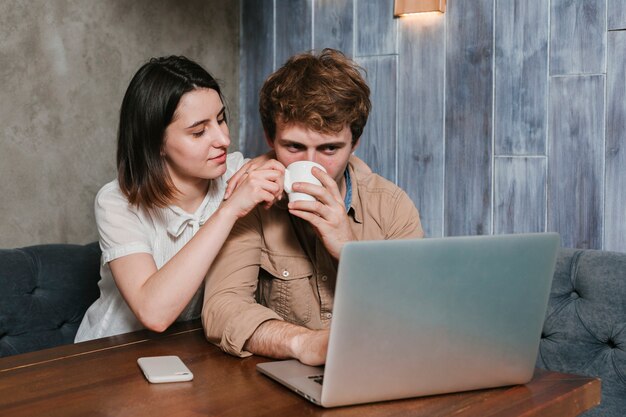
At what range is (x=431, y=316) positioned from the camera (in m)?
1.00

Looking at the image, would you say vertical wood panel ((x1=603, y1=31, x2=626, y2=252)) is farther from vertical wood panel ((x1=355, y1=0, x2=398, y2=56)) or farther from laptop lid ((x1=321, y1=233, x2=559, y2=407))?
laptop lid ((x1=321, y1=233, x2=559, y2=407))

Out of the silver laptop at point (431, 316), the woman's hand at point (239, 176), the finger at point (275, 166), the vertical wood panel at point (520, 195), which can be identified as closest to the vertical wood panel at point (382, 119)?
the vertical wood panel at point (520, 195)

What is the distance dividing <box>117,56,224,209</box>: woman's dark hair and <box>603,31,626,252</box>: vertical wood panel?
3.75 ft

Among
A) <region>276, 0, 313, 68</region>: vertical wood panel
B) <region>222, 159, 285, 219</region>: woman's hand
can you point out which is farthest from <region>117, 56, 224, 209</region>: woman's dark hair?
<region>276, 0, 313, 68</region>: vertical wood panel

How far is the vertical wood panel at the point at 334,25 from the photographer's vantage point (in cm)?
262

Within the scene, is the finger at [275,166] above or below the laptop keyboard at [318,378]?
above

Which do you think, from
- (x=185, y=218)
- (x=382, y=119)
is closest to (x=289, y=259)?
(x=185, y=218)

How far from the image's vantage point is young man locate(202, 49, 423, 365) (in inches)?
53.6

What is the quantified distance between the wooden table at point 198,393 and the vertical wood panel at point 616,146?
100 cm

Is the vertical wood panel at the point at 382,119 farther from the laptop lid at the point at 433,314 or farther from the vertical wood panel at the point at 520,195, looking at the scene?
the laptop lid at the point at 433,314

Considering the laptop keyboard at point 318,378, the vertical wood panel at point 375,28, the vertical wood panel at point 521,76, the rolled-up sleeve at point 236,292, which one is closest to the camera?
the laptop keyboard at point 318,378

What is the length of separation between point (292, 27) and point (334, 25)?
0.65 feet

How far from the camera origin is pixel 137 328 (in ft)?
5.72

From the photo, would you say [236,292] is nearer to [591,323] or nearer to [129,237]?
[129,237]
